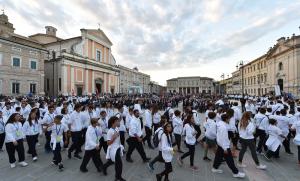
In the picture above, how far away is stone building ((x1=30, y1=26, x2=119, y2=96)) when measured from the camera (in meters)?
33.6

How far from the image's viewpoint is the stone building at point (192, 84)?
114938 millimetres

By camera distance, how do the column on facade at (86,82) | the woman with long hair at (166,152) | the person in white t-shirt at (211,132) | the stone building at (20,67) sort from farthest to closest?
the column on facade at (86,82) → the stone building at (20,67) → the person in white t-shirt at (211,132) → the woman with long hair at (166,152)

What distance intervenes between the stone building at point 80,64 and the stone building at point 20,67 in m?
4.06

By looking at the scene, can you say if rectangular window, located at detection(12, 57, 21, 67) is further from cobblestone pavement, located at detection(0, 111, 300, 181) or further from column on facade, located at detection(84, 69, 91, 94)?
cobblestone pavement, located at detection(0, 111, 300, 181)

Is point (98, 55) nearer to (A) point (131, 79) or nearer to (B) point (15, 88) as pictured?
(B) point (15, 88)

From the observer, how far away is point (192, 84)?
383 ft

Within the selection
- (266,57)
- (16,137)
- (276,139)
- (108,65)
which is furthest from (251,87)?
(16,137)

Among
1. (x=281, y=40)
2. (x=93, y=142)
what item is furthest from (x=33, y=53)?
(x=281, y=40)

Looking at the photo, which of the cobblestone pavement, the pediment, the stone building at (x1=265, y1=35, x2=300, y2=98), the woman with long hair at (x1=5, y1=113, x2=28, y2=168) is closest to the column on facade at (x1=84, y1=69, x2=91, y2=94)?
the pediment

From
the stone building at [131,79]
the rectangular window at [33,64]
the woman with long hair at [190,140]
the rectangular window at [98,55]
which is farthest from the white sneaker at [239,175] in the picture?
the stone building at [131,79]

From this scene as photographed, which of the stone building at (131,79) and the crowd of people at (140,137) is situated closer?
the crowd of people at (140,137)

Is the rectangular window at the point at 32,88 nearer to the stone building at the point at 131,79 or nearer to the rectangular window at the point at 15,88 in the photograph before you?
the rectangular window at the point at 15,88

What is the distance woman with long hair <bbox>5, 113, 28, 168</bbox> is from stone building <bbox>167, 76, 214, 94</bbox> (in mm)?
109744

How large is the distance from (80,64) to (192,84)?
88.9 meters
